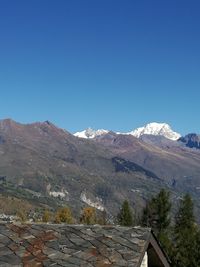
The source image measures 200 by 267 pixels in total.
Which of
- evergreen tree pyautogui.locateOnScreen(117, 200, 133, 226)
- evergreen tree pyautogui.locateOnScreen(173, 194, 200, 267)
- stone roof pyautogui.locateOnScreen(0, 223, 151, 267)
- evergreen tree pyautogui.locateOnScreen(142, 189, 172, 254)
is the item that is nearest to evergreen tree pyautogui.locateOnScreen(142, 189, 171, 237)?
evergreen tree pyautogui.locateOnScreen(142, 189, 172, 254)

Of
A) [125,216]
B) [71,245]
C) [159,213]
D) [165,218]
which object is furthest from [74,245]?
[125,216]

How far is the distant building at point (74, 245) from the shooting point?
17.2 m

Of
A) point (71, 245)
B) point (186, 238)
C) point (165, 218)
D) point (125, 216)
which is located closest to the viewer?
point (71, 245)

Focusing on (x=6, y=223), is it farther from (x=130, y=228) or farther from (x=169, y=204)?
(x=169, y=204)

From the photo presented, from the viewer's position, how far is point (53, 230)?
19.4 meters

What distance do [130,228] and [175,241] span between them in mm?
117343

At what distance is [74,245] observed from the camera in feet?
59.6

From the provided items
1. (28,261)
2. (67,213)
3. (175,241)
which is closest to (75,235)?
(28,261)

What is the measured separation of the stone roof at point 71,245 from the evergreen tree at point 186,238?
75.4 meters

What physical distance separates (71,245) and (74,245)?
98 mm

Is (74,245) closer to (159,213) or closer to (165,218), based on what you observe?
(165,218)

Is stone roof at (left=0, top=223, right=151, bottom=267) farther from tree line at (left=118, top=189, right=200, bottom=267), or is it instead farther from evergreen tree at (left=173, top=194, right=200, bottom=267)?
tree line at (left=118, top=189, right=200, bottom=267)

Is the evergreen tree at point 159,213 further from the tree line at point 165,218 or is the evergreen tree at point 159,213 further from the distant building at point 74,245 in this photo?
the distant building at point 74,245

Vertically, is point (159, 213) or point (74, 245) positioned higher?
point (74, 245)
